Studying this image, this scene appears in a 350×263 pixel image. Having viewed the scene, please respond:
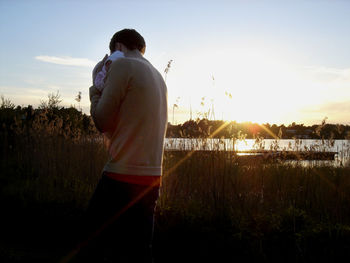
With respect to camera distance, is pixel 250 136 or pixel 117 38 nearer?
pixel 117 38

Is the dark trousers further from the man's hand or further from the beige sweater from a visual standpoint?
the man's hand

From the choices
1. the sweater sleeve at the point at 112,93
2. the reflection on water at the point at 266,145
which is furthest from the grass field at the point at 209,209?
the sweater sleeve at the point at 112,93

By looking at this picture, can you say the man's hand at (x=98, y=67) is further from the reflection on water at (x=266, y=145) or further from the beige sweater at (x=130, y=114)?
the reflection on water at (x=266, y=145)

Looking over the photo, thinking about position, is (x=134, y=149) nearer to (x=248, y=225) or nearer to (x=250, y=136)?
(x=248, y=225)

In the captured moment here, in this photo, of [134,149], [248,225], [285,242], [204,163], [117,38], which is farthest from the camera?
[204,163]

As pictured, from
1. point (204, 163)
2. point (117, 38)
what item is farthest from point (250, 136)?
point (117, 38)

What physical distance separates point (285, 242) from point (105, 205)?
2428 millimetres

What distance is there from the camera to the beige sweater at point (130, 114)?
2.18 meters

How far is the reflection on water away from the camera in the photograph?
5.82 meters

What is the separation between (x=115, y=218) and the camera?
2246mm

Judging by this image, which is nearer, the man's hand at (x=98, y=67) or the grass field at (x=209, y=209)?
the man's hand at (x=98, y=67)

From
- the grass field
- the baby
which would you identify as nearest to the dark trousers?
the baby

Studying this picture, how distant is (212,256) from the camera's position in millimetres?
3936

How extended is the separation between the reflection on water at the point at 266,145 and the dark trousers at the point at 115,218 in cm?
341
